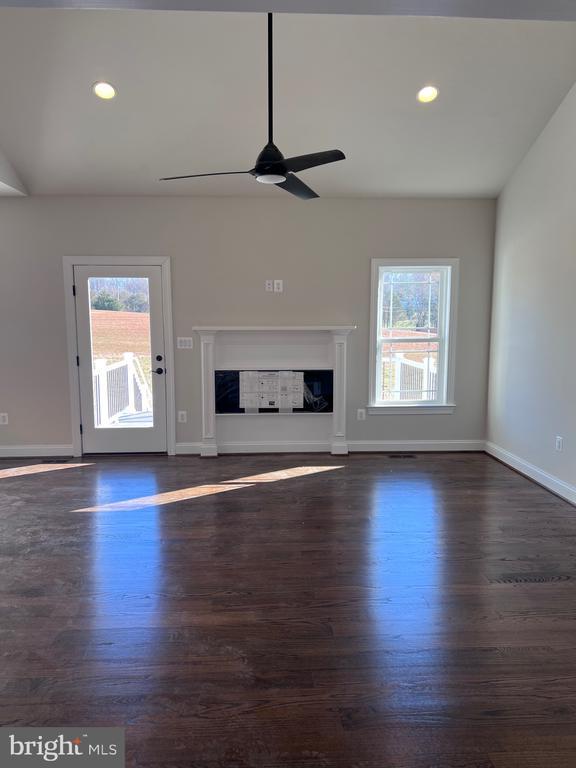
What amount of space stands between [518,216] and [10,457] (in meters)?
5.77

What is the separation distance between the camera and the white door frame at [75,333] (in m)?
4.89

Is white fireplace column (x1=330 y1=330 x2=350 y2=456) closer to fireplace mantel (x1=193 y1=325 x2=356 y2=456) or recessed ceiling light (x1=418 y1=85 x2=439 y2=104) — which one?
fireplace mantel (x1=193 y1=325 x2=356 y2=456)

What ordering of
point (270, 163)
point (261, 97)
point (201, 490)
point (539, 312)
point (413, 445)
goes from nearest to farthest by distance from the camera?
point (270, 163), point (261, 97), point (201, 490), point (539, 312), point (413, 445)

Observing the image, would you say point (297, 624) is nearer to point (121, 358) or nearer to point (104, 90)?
point (121, 358)

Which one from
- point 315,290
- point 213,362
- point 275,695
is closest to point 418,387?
point 315,290

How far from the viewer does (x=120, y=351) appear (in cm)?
501

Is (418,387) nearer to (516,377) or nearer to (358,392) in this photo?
(358,392)

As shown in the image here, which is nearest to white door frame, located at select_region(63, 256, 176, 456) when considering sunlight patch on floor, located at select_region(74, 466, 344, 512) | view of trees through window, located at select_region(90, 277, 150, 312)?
view of trees through window, located at select_region(90, 277, 150, 312)

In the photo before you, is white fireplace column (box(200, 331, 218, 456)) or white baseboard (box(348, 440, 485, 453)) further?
white baseboard (box(348, 440, 485, 453))

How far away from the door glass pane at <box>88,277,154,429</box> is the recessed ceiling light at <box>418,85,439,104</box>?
308cm

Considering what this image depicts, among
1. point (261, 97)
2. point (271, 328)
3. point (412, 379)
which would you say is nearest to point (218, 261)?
point (271, 328)

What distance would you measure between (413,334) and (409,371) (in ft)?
1.35

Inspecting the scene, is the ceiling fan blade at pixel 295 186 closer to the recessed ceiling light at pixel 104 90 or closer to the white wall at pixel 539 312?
the recessed ceiling light at pixel 104 90

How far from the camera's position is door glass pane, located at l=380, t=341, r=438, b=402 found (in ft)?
17.2
